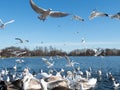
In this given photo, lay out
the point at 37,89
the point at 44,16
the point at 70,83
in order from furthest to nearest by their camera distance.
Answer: the point at 70,83 < the point at 37,89 < the point at 44,16

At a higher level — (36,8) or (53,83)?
(36,8)

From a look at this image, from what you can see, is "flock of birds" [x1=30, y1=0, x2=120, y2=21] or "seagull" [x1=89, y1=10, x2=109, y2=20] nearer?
"flock of birds" [x1=30, y1=0, x2=120, y2=21]

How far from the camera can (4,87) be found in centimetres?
2003

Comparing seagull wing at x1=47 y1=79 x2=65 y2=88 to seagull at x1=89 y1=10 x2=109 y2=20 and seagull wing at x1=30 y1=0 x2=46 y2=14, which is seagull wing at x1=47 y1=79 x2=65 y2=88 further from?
seagull wing at x1=30 y1=0 x2=46 y2=14

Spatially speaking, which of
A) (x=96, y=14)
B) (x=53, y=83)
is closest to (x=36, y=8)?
(x=96, y=14)

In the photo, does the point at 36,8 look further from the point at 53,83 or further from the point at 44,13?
the point at 53,83

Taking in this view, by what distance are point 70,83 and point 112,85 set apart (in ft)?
12.2

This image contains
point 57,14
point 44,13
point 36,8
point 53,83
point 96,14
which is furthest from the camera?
point 53,83

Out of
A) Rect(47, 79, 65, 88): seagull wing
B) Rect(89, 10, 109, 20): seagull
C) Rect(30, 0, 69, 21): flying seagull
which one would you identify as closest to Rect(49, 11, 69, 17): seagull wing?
Rect(30, 0, 69, 21): flying seagull

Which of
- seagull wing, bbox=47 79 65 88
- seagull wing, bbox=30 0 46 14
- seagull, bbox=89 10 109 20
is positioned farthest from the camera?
seagull wing, bbox=47 79 65 88

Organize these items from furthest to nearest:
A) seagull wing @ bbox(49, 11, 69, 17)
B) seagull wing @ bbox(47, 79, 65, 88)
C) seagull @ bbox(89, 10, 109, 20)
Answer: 1. seagull wing @ bbox(47, 79, 65, 88)
2. seagull @ bbox(89, 10, 109, 20)
3. seagull wing @ bbox(49, 11, 69, 17)

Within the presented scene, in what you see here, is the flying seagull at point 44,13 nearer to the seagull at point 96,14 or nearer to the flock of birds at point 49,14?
the flock of birds at point 49,14

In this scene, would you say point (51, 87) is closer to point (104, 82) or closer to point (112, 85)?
point (112, 85)

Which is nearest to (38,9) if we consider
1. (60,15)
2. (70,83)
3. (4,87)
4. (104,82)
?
(60,15)
